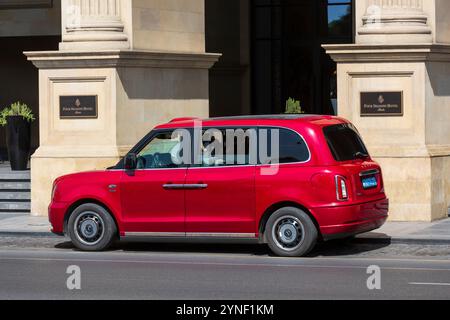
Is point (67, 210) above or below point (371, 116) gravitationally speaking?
below

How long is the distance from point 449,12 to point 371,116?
232cm

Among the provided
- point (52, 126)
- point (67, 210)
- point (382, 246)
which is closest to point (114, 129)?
point (52, 126)

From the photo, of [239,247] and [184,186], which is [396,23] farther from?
[184,186]

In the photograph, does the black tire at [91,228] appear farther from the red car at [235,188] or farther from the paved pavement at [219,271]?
the paved pavement at [219,271]

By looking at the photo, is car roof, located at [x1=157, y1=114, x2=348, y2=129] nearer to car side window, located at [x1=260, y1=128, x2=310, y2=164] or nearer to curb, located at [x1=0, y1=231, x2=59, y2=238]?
car side window, located at [x1=260, y1=128, x2=310, y2=164]

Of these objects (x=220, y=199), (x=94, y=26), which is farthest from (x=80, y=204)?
(x=94, y=26)

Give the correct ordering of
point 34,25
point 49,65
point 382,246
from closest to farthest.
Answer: point 382,246 < point 49,65 < point 34,25

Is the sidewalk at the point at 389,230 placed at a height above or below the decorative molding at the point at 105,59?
below

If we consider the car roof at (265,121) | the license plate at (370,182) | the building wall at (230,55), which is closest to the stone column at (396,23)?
the car roof at (265,121)

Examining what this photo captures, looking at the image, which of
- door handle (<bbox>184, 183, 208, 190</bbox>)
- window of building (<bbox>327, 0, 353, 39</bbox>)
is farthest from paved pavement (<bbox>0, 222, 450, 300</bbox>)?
window of building (<bbox>327, 0, 353, 39</bbox>)

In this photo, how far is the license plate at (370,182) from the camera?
15742 millimetres

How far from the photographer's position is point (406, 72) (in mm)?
19422

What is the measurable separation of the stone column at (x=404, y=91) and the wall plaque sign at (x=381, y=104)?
40 mm
